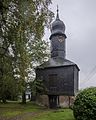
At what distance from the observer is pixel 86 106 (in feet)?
42.3

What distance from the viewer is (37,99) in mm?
38188

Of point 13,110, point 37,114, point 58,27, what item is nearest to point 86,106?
point 37,114

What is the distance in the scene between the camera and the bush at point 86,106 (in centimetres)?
1260

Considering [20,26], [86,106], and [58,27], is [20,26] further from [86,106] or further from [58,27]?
[58,27]

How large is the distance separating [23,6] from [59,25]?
2870 cm

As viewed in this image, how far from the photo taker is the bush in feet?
41.3

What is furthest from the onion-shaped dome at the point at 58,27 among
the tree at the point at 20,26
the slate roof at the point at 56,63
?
the tree at the point at 20,26

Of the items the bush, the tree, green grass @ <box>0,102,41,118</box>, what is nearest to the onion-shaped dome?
green grass @ <box>0,102,41,118</box>

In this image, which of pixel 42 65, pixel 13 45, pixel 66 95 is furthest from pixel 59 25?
pixel 13 45

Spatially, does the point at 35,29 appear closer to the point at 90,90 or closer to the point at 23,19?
the point at 23,19

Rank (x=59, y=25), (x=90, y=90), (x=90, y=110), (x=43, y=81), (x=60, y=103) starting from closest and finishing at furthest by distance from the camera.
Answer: (x=90, y=110) < (x=90, y=90) < (x=60, y=103) < (x=43, y=81) < (x=59, y=25)

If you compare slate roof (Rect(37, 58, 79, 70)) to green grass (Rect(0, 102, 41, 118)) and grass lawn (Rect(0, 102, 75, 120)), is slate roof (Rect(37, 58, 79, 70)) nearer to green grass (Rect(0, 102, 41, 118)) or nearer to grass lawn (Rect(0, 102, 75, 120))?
Answer: green grass (Rect(0, 102, 41, 118))

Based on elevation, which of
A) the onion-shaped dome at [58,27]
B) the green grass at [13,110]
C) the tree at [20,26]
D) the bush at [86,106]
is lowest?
the green grass at [13,110]

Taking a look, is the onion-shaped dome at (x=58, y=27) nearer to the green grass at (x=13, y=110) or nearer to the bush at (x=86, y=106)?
the green grass at (x=13, y=110)
